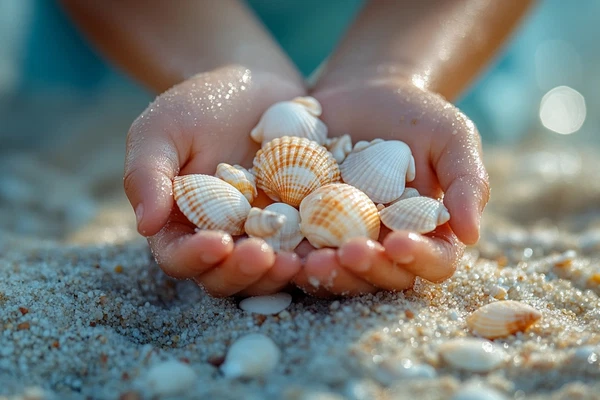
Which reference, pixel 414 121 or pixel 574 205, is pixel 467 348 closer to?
pixel 414 121

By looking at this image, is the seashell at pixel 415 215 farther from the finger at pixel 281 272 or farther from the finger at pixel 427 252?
the finger at pixel 281 272

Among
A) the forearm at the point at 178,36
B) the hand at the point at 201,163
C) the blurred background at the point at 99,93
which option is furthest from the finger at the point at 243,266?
→ the blurred background at the point at 99,93

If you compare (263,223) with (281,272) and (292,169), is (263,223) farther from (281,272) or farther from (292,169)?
(292,169)

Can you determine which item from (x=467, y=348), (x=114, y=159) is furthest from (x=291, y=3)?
(x=467, y=348)

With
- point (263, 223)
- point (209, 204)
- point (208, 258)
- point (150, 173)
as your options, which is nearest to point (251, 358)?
point (208, 258)

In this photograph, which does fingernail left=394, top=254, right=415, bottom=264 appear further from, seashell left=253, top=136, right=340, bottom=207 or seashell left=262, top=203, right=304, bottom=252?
seashell left=253, top=136, right=340, bottom=207

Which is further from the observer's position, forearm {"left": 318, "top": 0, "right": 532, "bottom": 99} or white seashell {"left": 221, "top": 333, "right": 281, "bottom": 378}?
forearm {"left": 318, "top": 0, "right": 532, "bottom": 99}

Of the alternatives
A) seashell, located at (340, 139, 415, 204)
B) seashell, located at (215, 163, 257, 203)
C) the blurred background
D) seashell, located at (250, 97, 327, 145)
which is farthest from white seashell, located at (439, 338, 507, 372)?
the blurred background

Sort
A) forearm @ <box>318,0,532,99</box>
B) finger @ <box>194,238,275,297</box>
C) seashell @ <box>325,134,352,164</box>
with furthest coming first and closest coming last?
forearm @ <box>318,0,532,99</box> → seashell @ <box>325,134,352,164</box> → finger @ <box>194,238,275,297</box>
